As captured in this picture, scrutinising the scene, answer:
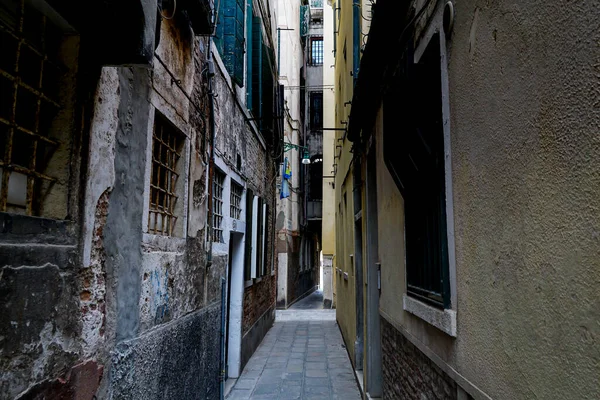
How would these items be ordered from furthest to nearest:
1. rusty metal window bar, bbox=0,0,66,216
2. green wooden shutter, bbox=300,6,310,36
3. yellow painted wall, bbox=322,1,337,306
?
green wooden shutter, bbox=300,6,310,36 < yellow painted wall, bbox=322,1,337,306 < rusty metal window bar, bbox=0,0,66,216

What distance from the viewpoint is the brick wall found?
95.0 inches

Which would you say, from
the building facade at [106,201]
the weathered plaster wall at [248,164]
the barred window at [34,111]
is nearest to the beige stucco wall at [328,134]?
the weathered plaster wall at [248,164]

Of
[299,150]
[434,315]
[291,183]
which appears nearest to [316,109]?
[299,150]

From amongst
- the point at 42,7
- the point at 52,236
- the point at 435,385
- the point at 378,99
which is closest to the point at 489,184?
the point at 435,385

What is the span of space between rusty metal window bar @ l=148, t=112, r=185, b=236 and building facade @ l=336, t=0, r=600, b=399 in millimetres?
1813

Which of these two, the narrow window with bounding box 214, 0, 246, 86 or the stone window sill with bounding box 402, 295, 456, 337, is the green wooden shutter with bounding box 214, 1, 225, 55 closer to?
the narrow window with bounding box 214, 0, 246, 86

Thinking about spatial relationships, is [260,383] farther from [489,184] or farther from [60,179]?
[489,184]

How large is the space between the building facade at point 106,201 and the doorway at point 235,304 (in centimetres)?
157

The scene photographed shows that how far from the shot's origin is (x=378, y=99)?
14.4 ft

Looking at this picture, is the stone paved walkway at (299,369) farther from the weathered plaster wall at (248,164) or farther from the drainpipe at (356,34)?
the drainpipe at (356,34)

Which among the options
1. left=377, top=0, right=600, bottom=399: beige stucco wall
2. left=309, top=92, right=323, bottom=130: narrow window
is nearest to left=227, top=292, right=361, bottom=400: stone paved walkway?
left=377, top=0, right=600, bottom=399: beige stucco wall

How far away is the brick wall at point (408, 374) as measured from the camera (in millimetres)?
2412

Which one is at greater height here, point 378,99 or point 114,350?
point 378,99

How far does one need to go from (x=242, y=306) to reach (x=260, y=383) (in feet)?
3.87
